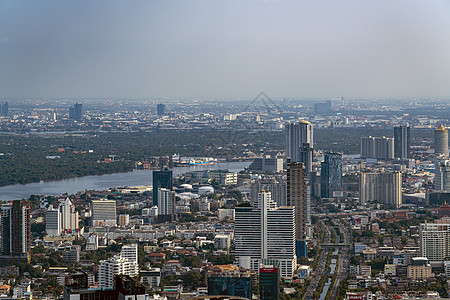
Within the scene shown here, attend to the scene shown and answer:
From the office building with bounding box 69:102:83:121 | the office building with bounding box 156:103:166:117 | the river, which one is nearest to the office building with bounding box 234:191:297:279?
the river

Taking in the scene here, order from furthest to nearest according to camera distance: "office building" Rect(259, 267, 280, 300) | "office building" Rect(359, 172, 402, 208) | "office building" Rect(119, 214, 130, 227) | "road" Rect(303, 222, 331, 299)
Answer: "office building" Rect(359, 172, 402, 208)
"office building" Rect(119, 214, 130, 227)
"road" Rect(303, 222, 331, 299)
"office building" Rect(259, 267, 280, 300)

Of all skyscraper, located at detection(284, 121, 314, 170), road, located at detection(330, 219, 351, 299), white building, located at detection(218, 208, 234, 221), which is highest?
skyscraper, located at detection(284, 121, 314, 170)

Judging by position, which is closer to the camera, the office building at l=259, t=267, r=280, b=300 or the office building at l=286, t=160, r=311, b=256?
the office building at l=259, t=267, r=280, b=300

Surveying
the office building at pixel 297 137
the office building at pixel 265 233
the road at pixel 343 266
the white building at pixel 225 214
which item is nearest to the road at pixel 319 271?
the road at pixel 343 266

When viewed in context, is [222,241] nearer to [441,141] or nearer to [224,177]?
[224,177]

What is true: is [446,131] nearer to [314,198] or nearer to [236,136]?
[236,136]

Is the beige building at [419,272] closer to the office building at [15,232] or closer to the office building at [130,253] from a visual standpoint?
the office building at [130,253]

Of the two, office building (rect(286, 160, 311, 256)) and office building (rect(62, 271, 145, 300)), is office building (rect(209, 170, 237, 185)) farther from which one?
office building (rect(62, 271, 145, 300))
